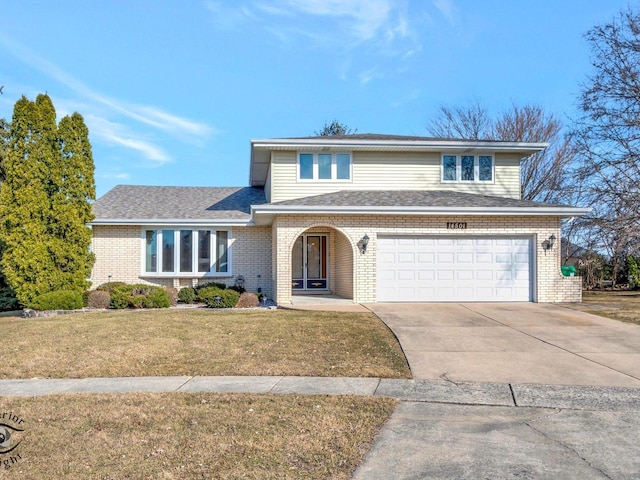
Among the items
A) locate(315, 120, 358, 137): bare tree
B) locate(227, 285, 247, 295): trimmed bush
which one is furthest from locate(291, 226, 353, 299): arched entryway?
locate(315, 120, 358, 137): bare tree

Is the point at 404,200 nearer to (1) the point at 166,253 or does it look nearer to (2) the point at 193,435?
(1) the point at 166,253

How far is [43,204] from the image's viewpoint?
15.3 meters

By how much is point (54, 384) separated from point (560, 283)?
47.6 feet

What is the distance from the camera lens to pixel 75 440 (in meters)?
4.52

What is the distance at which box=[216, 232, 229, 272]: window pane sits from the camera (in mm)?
18266

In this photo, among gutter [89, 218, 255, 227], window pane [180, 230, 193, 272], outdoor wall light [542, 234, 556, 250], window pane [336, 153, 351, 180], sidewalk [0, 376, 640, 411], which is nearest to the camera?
sidewalk [0, 376, 640, 411]

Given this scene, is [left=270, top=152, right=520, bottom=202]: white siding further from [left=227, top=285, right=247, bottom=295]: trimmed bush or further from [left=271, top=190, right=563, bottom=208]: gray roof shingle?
[left=227, top=285, right=247, bottom=295]: trimmed bush

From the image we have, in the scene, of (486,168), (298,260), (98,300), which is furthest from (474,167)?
(98,300)

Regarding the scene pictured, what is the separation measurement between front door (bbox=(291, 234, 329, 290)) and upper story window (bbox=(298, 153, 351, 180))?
2764mm

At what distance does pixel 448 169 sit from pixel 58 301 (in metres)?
14.2

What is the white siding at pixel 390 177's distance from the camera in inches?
670

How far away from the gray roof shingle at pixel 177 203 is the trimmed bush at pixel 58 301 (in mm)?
3337

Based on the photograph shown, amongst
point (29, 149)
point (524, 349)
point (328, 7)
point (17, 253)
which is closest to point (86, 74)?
point (29, 149)

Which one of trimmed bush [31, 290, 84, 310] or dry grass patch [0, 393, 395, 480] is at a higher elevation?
trimmed bush [31, 290, 84, 310]
